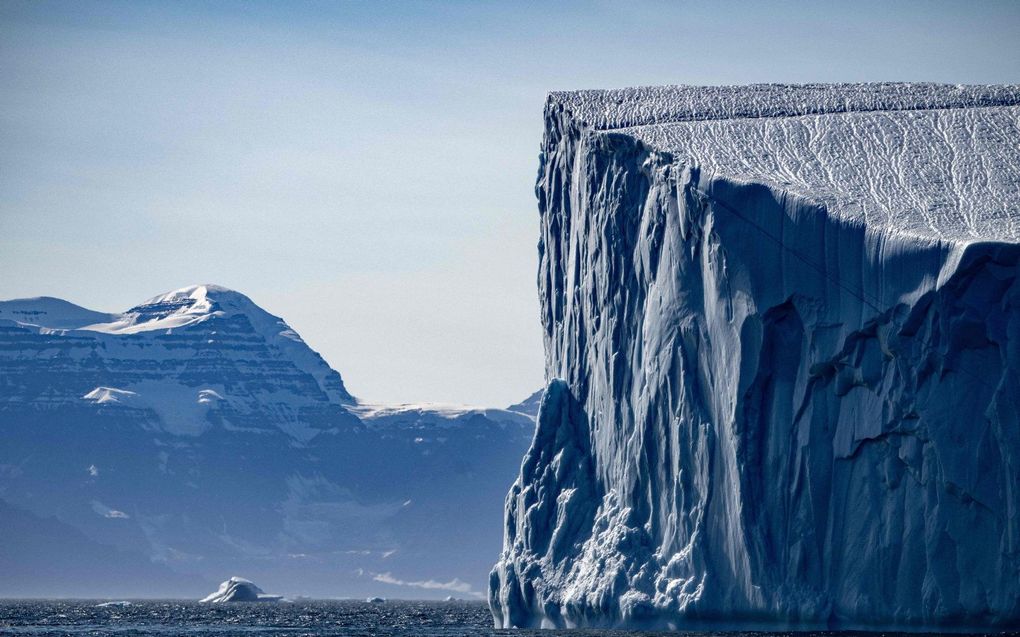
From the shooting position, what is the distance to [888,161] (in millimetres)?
39844

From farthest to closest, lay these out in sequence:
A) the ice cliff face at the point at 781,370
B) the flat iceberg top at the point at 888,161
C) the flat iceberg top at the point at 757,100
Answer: the flat iceberg top at the point at 757,100, the flat iceberg top at the point at 888,161, the ice cliff face at the point at 781,370

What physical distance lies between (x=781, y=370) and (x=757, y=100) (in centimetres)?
1048

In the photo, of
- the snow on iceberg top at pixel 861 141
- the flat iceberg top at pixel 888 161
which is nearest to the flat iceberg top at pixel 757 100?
the snow on iceberg top at pixel 861 141

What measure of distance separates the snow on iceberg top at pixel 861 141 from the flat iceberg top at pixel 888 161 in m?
0.02

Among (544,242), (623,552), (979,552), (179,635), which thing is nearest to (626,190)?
(544,242)

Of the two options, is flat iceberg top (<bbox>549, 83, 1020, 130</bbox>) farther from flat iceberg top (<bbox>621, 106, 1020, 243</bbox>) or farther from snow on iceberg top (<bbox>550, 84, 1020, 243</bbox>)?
flat iceberg top (<bbox>621, 106, 1020, 243</bbox>)

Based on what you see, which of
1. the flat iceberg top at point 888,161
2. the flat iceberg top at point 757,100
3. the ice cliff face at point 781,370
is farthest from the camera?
the flat iceberg top at point 757,100

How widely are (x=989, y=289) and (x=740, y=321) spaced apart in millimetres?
5775

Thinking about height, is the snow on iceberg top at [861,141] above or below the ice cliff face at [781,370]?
above

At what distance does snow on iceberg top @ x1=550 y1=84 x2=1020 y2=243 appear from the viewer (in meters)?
36.7

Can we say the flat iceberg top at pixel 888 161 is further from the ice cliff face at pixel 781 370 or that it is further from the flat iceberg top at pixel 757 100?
the flat iceberg top at pixel 757 100

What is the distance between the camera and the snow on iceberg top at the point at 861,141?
36719 mm

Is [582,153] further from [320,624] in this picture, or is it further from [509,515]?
[320,624]

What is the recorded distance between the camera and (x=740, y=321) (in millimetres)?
37312
